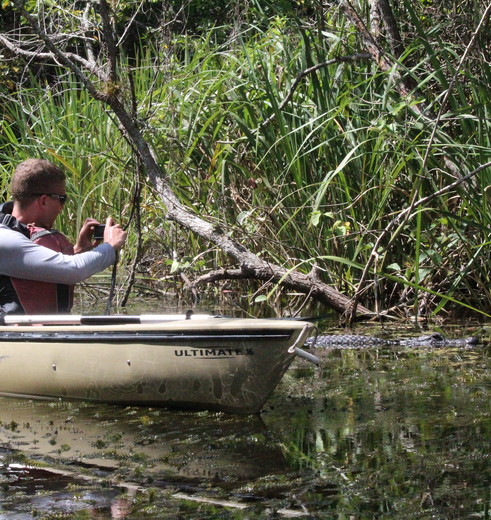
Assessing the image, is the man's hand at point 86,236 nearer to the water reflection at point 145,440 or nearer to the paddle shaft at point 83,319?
the paddle shaft at point 83,319

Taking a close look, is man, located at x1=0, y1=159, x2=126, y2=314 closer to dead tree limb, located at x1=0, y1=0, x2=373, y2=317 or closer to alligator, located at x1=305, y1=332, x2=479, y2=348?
alligator, located at x1=305, y1=332, x2=479, y2=348

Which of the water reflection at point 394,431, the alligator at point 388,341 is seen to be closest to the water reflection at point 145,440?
the water reflection at point 394,431

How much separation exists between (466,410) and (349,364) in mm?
1345

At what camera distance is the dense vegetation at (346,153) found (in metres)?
6.49

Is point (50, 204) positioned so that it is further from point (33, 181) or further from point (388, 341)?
point (388, 341)

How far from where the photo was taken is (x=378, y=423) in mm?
4410

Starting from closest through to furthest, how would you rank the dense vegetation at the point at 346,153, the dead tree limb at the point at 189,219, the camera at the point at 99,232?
1. the camera at the point at 99,232
2. the dense vegetation at the point at 346,153
3. the dead tree limb at the point at 189,219

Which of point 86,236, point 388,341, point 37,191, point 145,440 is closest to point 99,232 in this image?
point 86,236

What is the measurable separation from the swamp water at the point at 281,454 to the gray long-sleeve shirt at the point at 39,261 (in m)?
0.62

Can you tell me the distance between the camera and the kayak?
14.9ft

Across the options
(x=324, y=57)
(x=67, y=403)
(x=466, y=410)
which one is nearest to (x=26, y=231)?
(x=67, y=403)

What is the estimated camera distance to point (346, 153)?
23.3 feet

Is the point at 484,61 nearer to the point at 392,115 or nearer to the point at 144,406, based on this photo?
the point at 392,115

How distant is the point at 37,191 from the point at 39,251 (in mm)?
351
